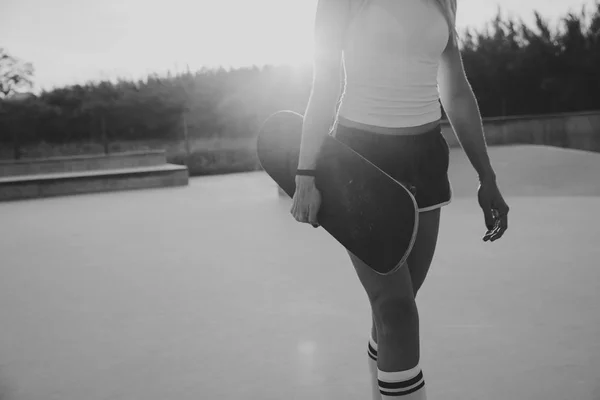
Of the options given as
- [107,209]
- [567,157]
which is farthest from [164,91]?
[567,157]

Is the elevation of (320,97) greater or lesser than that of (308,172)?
greater

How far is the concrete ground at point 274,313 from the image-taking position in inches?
110

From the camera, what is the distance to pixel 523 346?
3066 millimetres

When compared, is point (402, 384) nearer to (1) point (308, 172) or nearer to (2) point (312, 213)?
(2) point (312, 213)

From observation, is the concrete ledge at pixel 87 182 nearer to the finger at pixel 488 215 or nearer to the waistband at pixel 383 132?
the finger at pixel 488 215

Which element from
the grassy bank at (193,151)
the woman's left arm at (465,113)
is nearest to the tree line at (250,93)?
the grassy bank at (193,151)

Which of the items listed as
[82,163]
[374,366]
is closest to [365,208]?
[374,366]

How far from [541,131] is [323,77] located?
56.9 ft

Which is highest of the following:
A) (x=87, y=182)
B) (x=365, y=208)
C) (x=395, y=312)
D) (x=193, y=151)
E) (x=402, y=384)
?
(x=365, y=208)

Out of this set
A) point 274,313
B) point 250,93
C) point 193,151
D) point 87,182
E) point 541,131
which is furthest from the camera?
point 250,93

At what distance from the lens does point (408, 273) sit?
165cm

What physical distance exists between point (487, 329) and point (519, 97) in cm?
1805

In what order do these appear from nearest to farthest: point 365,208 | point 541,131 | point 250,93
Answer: point 365,208, point 541,131, point 250,93

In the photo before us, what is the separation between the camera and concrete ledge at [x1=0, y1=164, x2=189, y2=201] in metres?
14.6
